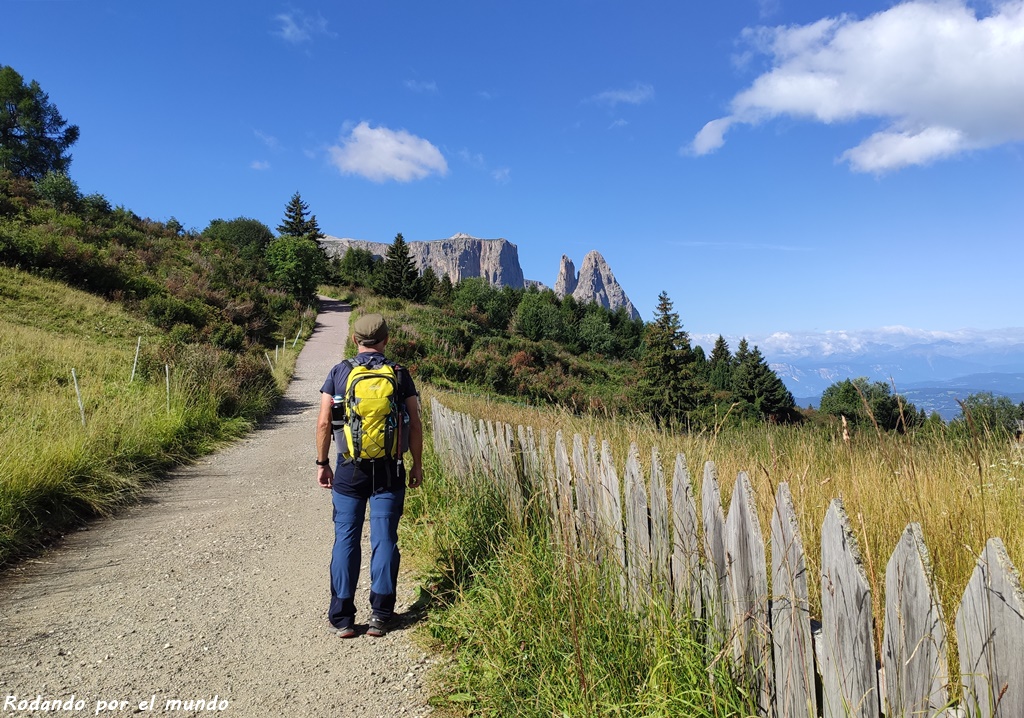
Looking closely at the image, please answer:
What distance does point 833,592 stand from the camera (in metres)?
1.56

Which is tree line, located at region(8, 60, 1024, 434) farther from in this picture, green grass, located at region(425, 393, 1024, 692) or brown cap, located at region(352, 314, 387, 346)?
brown cap, located at region(352, 314, 387, 346)

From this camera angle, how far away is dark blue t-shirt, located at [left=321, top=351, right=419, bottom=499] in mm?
3287

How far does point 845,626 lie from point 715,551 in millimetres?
567

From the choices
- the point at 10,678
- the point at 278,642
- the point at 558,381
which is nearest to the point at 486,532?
the point at 278,642

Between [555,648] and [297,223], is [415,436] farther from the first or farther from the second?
[297,223]

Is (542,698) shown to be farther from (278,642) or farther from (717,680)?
(278,642)

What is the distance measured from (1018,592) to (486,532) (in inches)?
124

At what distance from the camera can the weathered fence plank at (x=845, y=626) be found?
1467mm

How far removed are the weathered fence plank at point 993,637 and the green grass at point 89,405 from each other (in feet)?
18.6

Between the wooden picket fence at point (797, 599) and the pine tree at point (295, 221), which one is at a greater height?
the pine tree at point (295, 221)

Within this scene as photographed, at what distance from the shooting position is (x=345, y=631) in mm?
3227

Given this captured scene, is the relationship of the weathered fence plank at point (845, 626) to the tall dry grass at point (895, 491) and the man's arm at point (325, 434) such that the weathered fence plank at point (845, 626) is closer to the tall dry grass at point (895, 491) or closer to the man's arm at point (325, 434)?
the tall dry grass at point (895, 491)

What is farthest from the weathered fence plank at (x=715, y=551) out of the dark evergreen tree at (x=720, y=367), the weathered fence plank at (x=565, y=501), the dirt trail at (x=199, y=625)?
the dark evergreen tree at (x=720, y=367)

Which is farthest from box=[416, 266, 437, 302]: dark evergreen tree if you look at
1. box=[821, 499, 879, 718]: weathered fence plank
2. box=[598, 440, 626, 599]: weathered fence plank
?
box=[821, 499, 879, 718]: weathered fence plank
